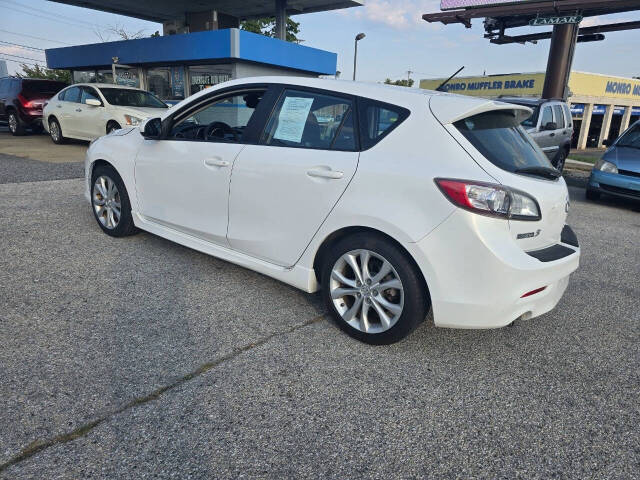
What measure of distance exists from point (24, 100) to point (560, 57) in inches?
642

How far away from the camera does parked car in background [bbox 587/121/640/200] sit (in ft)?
26.3

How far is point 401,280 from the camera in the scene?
9.12 ft

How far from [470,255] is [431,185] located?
0.44 m

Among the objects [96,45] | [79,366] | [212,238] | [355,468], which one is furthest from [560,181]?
[96,45]

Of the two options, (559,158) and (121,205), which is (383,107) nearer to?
(121,205)

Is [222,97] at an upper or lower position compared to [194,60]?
lower

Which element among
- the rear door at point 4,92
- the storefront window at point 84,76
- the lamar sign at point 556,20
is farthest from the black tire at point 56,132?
the storefront window at point 84,76

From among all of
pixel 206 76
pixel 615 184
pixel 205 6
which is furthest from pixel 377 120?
pixel 205 6

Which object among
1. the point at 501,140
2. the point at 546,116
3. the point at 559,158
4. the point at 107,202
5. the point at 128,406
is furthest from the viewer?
the point at 559,158

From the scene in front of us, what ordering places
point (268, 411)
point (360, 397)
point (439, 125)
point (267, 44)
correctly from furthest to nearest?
point (267, 44), point (439, 125), point (360, 397), point (268, 411)

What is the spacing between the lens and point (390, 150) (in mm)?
2828

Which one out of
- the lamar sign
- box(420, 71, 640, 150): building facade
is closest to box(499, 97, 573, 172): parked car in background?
the lamar sign

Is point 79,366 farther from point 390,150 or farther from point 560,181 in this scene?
point 560,181

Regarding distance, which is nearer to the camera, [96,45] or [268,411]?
[268,411]
